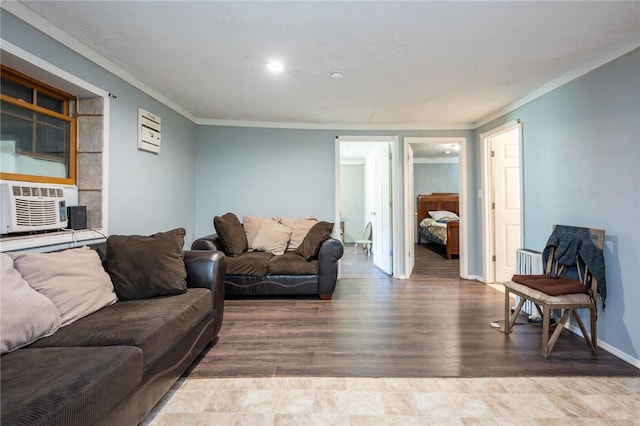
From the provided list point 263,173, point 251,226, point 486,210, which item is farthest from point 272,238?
point 486,210

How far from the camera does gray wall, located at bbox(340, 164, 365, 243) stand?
769 centimetres

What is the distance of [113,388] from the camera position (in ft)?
3.55

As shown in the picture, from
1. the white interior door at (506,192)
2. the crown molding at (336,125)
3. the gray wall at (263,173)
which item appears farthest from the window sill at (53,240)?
the white interior door at (506,192)

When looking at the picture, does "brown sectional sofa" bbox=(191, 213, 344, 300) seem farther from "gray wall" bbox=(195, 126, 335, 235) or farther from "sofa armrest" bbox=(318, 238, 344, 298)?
"gray wall" bbox=(195, 126, 335, 235)

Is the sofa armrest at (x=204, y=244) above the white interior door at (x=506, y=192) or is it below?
below

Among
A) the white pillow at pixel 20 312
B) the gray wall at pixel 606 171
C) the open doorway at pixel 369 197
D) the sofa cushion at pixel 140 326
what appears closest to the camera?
the white pillow at pixel 20 312

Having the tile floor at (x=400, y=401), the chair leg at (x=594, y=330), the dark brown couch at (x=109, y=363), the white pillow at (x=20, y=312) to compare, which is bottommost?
the tile floor at (x=400, y=401)

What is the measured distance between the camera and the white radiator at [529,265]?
2.72 metres

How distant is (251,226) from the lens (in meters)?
3.80

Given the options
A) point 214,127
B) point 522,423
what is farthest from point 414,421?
point 214,127

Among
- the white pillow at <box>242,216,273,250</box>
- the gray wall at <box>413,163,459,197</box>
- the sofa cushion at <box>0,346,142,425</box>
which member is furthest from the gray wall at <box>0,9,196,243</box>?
the gray wall at <box>413,163,459,197</box>

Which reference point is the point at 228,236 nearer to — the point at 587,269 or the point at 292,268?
the point at 292,268

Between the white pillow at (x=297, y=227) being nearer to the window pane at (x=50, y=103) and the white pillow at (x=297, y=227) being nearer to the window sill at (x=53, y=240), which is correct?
the window sill at (x=53, y=240)

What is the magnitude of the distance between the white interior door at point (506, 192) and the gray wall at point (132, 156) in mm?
4099
